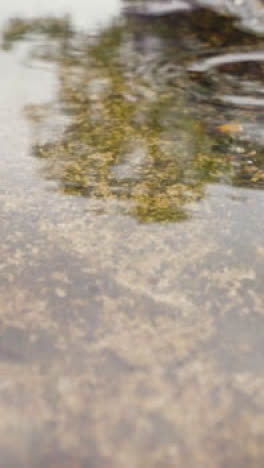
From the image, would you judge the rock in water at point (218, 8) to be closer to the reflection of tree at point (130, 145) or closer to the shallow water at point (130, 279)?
the reflection of tree at point (130, 145)

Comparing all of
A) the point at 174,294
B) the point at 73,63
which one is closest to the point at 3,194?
the point at 174,294

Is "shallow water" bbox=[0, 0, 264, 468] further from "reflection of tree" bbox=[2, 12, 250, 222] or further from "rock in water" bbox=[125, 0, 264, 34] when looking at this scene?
"rock in water" bbox=[125, 0, 264, 34]

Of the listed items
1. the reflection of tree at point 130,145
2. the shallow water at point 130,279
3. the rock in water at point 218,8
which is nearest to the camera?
the shallow water at point 130,279

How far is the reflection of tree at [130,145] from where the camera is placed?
142cm

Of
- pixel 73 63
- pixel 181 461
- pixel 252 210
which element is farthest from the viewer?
pixel 73 63

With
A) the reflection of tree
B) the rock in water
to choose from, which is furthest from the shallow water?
the rock in water

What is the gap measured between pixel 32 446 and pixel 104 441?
0.40 ft

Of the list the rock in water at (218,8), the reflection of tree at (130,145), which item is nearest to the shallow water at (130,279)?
the reflection of tree at (130,145)

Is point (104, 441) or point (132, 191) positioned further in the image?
point (132, 191)

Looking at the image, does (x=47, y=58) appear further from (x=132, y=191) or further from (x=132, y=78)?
(x=132, y=191)

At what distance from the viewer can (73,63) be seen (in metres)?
2.68

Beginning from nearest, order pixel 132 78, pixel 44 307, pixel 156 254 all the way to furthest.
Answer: pixel 44 307 → pixel 156 254 → pixel 132 78

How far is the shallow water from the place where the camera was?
2.59ft

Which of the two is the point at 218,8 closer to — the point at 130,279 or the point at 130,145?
the point at 130,145
